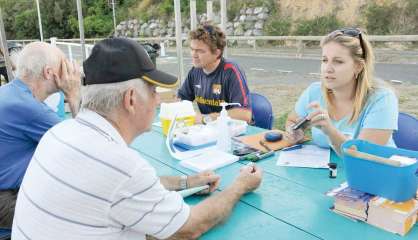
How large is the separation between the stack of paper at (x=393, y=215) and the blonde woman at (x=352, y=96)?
0.64 meters

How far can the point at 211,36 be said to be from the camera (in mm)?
3172

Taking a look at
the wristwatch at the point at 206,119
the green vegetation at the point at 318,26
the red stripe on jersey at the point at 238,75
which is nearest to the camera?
the wristwatch at the point at 206,119

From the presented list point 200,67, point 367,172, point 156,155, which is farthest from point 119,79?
point 200,67

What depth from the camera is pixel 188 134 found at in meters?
2.33

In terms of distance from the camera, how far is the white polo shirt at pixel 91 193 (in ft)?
3.57

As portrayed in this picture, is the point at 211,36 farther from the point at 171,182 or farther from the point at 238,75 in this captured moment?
the point at 171,182

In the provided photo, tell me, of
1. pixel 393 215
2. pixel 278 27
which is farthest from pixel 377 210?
pixel 278 27

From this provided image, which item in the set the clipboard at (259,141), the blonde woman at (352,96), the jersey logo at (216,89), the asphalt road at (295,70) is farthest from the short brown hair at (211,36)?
the asphalt road at (295,70)

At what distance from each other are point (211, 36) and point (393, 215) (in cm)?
221

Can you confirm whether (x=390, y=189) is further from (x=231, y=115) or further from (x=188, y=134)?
(x=231, y=115)

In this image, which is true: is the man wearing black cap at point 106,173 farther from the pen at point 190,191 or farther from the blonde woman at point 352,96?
the blonde woman at point 352,96

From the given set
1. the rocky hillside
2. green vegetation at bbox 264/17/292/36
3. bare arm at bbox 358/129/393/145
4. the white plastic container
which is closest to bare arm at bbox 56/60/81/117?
the white plastic container

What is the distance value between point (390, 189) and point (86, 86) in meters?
1.11

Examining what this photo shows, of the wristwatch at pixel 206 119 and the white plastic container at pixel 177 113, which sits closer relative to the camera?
the white plastic container at pixel 177 113
